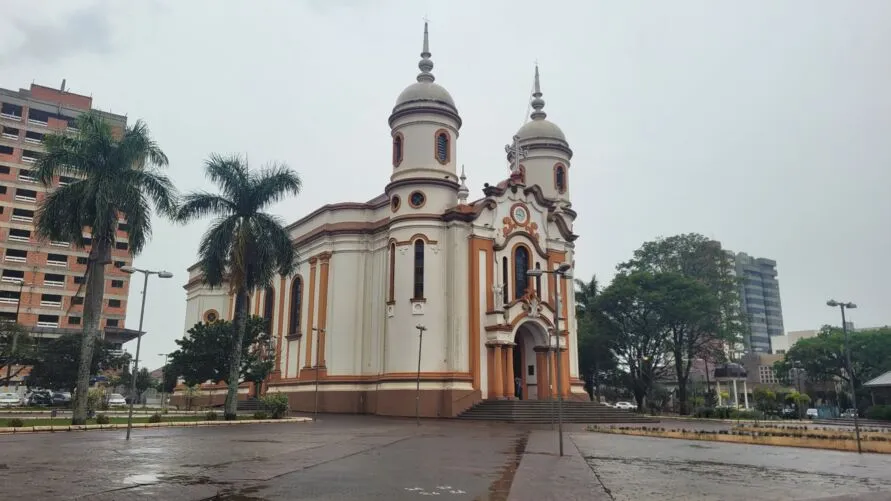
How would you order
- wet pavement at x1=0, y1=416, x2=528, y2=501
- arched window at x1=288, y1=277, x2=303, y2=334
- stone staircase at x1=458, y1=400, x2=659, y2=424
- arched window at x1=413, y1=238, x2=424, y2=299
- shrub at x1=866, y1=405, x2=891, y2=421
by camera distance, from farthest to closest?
arched window at x1=288, y1=277, x2=303, y2=334
shrub at x1=866, y1=405, x2=891, y2=421
arched window at x1=413, y1=238, x2=424, y2=299
stone staircase at x1=458, y1=400, x2=659, y2=424
wet pavement at x1=0, y1=416, x2=528, y2=501

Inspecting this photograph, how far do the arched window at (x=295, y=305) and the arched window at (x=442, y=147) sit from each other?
573 inches

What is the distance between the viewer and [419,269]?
38531 millimetres

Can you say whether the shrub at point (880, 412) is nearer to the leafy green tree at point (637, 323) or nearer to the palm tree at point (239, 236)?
the leafy green tree at point (637, 323)

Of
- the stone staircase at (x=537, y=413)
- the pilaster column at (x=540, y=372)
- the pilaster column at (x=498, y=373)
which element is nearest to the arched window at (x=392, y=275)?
the pilaster column at (x=498, y=373)

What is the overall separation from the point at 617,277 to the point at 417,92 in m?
23.3

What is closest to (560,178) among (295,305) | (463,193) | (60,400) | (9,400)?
(463,193)

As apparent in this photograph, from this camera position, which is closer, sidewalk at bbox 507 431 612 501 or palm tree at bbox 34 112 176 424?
sidewalk at bbox 507 431 612 501

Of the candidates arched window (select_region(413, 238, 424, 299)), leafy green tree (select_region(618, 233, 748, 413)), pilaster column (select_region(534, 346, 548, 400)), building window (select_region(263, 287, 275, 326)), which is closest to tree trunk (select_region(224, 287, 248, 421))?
arched window (select_region(413, 238, 424, 299))

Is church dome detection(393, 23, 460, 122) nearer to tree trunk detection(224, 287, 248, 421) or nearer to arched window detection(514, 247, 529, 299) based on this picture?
arched window detection(514, 247, 529, 299)

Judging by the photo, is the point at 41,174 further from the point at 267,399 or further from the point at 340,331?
the point at 340,331

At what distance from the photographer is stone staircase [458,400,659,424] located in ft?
110

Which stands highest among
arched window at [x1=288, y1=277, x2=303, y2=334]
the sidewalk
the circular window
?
the circular window

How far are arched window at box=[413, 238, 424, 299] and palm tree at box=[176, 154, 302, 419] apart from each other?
8283mm

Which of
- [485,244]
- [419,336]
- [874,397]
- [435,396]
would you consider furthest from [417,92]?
[874,397]
